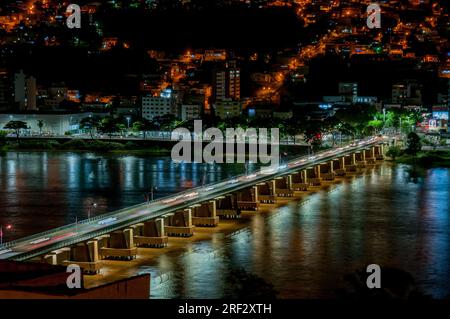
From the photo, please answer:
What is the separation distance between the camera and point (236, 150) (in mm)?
33406

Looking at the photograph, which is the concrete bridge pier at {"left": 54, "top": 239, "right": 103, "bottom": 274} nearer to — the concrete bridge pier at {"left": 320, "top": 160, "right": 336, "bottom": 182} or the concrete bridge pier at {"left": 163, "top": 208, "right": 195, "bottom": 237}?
the concrete bridge pier at {"left": 163, "top": 208, "right": 195, "bottom": 237}

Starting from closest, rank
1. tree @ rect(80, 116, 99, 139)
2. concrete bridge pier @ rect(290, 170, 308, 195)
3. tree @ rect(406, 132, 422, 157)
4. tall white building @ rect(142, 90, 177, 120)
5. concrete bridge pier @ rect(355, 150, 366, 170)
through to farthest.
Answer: concrete bridge pier @ rect(290, 170, 308, 195) → concrete bridge pier @ rect(355, 150, 366, 170) → tree @ rect(406, 132, 422, 157) → tree @ rect(80, 116, 99, 139) → tall white building @ rect(142, 90, 177, 120)

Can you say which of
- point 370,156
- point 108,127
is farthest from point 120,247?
point 108,127

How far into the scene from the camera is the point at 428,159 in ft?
95.1

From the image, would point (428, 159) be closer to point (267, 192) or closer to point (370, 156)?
point (370, 156)

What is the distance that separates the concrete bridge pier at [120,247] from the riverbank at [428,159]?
684 inches

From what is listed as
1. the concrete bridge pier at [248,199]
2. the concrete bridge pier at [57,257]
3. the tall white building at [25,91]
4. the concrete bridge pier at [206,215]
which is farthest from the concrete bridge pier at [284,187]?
the tall white building at [25,91]

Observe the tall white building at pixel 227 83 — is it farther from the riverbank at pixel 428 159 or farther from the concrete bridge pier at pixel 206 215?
the concrete bridge pier at pixel 206 215

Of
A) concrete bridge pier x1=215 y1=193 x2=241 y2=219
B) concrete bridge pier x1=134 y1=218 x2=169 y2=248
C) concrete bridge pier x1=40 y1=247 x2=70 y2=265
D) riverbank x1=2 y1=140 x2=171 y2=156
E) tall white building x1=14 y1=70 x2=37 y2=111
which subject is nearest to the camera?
concrete bridge pier x1=40 y1=247 x2=70 y2=265

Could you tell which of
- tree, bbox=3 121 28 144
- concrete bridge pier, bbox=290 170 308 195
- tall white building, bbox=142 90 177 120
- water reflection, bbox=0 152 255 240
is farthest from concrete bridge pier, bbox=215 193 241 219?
tall white building, bbox=142 90 177 120

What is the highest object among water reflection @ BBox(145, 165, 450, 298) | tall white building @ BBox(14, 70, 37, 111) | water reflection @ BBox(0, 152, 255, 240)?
tall white building @ BBox(14, 70, 37, 111)

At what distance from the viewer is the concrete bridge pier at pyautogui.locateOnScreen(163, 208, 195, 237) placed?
→ 14.7 m

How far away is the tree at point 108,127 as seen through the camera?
121 feet
